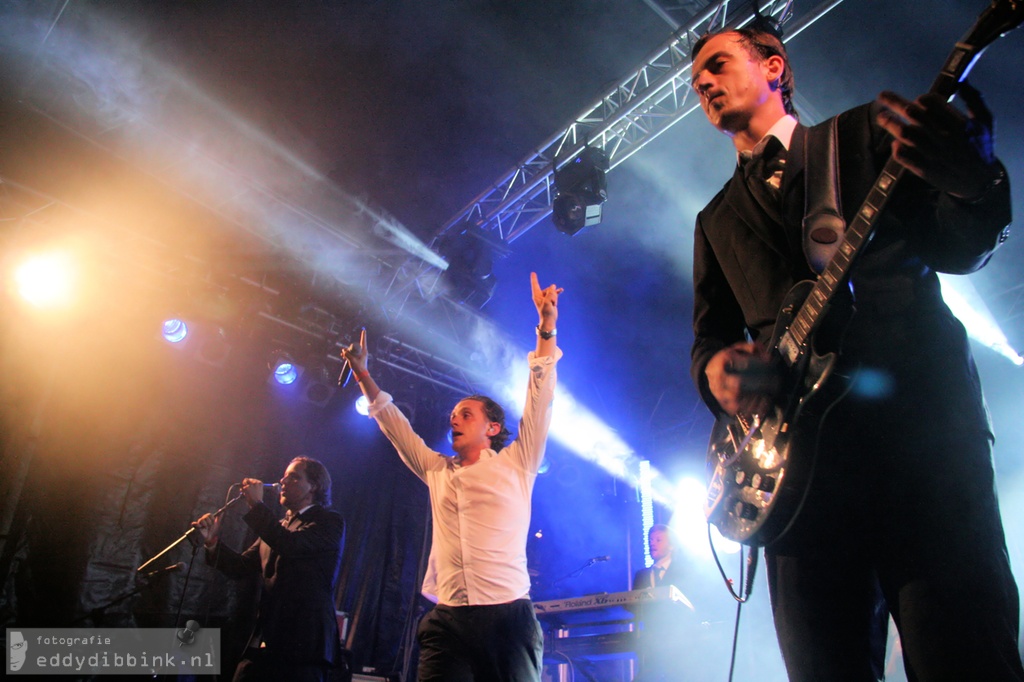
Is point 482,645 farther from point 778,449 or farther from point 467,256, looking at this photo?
point 467,256

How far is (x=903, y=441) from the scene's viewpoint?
1039 millimetres

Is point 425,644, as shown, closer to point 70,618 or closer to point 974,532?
point 974,532

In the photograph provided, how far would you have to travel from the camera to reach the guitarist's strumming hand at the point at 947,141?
98 centimetres

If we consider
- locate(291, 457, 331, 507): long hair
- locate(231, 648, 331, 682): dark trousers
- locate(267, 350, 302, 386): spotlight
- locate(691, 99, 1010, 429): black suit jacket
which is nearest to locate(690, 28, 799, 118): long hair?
locate(691, 99, 1010, 429): black suit jacket

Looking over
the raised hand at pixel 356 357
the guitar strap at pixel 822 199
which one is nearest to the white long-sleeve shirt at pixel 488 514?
the raised hand at pixel 356 357

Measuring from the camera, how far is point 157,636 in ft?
19.8

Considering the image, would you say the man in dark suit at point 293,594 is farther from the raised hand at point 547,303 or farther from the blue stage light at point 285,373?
the blue stage light at point 285,373

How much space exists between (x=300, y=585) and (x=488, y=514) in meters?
1.98

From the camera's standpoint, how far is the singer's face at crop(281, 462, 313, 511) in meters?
5.02

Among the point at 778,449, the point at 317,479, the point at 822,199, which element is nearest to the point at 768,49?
the point at 822,199

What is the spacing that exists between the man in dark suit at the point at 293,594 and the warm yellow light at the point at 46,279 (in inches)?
144

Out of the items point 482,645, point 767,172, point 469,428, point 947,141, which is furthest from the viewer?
point 469,428

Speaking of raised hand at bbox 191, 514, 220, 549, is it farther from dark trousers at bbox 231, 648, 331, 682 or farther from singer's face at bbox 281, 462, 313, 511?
dark trousers at bbox 231, 648, 331, 682

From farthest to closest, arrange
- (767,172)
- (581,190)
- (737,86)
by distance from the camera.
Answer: (581,190), (737,86), (767,172)
